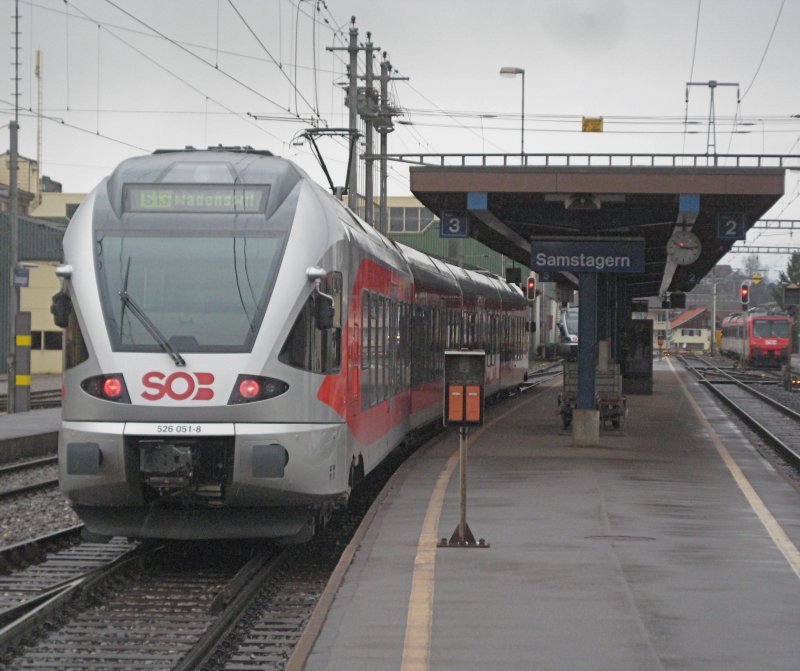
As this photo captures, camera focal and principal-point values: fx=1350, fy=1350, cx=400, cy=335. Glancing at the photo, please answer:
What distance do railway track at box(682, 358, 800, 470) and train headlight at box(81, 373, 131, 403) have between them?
12.6 m

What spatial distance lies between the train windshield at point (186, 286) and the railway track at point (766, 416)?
11930 millimetres

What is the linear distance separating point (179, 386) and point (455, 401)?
205 centimetres

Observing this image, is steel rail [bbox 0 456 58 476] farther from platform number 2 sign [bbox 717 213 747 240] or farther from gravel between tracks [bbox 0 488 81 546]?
platform number 2 sign [bbox 717 213 747 240]

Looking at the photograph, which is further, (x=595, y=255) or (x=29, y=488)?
(x=595, y=255)

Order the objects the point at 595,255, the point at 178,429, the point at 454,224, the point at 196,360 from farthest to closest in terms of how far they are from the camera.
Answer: the point at 595,255, the point at 454,224, the point at 196,360, the point at 178,429

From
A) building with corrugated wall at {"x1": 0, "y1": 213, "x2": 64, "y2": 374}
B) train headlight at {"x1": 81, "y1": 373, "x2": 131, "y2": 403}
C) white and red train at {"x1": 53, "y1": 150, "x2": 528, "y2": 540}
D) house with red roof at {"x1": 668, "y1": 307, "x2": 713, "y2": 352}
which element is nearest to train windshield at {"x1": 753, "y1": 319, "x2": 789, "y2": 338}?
building with corrugated wall at {"x1": 0, "y1": 213, "x2": 64, "y2": 374}

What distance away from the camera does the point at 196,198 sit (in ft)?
35.0

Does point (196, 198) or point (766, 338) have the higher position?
point (196, 198)

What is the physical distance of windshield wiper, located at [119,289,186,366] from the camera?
9961mm

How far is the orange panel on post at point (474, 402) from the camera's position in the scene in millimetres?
10102

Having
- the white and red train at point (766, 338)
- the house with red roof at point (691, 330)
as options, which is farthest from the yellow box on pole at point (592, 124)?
the house with red roof at point (691, 330)

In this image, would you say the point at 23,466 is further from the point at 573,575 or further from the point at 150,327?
the point at 573,575

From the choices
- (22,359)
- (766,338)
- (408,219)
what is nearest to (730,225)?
(22,359)

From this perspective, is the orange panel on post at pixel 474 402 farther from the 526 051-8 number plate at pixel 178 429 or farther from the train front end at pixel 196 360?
the 526 051-8 number plate at pixel 178 429
